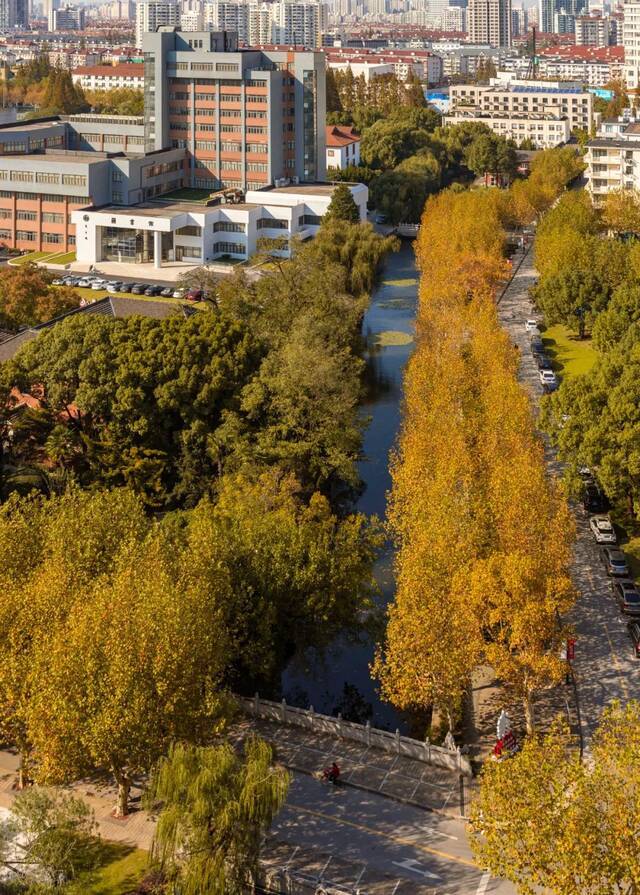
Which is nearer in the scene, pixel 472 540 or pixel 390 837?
pixel 390 837

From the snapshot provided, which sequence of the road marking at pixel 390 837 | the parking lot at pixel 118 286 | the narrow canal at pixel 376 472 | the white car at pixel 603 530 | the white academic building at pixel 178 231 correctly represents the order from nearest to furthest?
the road marking at pixel 390 837 < the narrow canal at pixel 376 472 < the white car at pixel 603 530 < the parking lot at pixel 118 286 < the white academic building at pixel 178 231

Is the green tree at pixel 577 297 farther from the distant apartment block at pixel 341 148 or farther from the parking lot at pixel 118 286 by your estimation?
the distant apartment block at pixel 341 148

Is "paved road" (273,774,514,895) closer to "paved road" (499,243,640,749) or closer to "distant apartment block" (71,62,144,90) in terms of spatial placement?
"paved road" (499,243,640,749)

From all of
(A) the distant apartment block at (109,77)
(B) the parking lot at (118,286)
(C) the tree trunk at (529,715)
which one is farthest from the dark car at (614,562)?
(A) the distant apartment block at (109,77)

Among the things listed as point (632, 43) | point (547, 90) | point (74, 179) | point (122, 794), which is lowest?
point (122, 794)

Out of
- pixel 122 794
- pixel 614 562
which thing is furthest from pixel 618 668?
pixel 122 794

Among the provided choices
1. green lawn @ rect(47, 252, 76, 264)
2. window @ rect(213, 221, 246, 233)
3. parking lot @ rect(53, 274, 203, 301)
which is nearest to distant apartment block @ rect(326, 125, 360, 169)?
window @ rect(213, 221, 246, 233)

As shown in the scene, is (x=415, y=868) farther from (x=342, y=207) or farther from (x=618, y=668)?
(x=342, y=207)

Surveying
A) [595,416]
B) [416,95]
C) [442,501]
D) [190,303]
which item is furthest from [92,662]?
[416,95]
